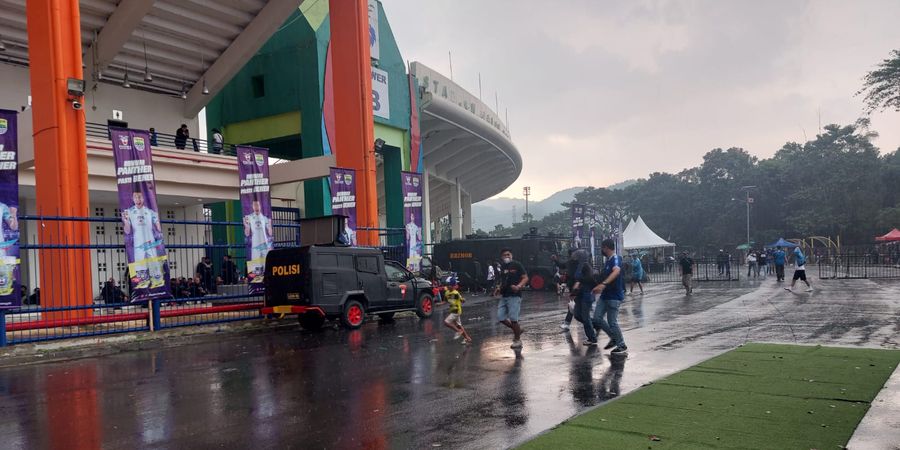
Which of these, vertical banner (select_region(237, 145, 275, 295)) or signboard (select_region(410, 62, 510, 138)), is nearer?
vertical banner (select_region(237, 145, 275, 295))

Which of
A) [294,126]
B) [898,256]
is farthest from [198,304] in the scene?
[898,256]

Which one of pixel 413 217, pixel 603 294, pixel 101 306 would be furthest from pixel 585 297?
pixel 413 217

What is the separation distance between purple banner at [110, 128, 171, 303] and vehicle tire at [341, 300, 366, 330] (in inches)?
158

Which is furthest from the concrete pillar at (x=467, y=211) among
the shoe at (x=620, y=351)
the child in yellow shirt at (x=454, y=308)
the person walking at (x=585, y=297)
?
the shoe at (x=620, y=351)

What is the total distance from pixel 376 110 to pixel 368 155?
25.7 ft

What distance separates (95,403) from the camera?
7.46m

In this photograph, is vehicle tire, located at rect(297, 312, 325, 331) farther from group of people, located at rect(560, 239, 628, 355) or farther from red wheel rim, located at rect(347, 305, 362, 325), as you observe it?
group of people, located at rect(560, 239, 628, 355)

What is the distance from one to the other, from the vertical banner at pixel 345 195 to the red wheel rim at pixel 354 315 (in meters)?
4.47

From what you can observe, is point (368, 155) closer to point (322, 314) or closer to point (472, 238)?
point (322, 314)

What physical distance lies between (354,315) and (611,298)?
23.3ft

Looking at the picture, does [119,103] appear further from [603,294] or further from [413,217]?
[603,294]

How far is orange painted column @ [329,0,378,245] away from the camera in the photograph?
2267 cm

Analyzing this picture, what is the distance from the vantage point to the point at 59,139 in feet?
48.5

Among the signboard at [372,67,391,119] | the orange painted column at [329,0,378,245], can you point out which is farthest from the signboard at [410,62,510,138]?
the orange painted column at [329,0,378,245]
